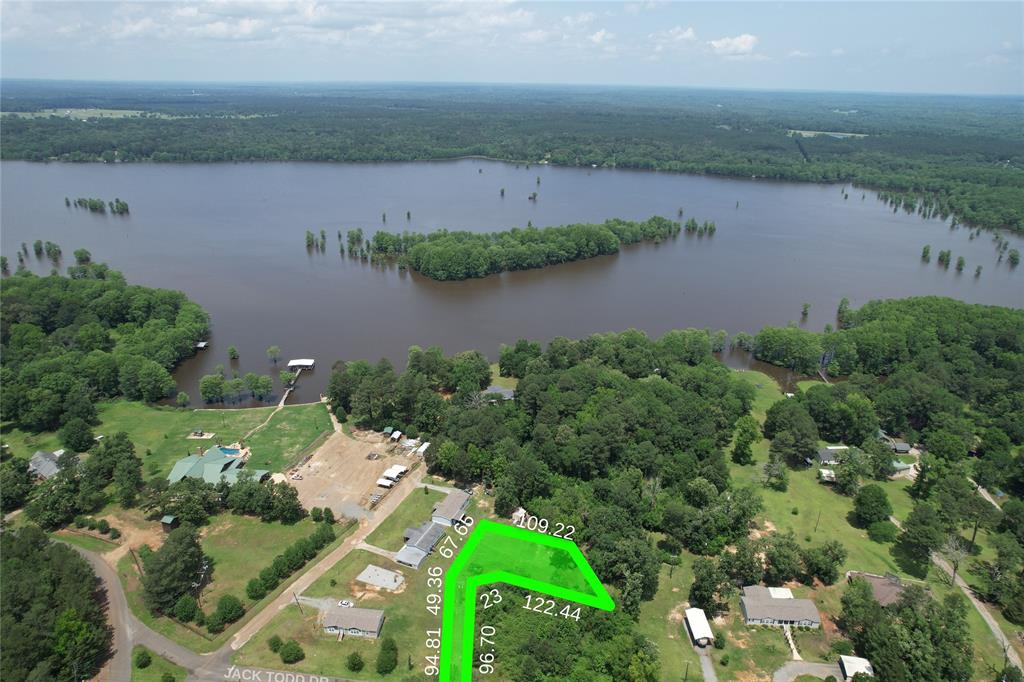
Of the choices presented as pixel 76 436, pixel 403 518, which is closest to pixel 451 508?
pixel 403 518

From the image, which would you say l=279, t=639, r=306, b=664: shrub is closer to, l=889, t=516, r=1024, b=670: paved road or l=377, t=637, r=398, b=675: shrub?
l=377, t=637, r=398, b=675: shrub

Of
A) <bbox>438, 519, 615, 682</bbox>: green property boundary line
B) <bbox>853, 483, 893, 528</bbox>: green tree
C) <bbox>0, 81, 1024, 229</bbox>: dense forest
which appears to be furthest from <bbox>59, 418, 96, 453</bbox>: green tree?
<bbox>0, 81, 1024, 229</bbox>: dense forest

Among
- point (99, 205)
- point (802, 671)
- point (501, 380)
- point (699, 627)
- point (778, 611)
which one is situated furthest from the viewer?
point (99, 205)

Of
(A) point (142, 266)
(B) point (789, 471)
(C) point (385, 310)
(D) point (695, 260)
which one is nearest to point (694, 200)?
(D) point (695, 260)

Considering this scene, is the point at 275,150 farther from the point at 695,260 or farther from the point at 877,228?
the point at 877,228

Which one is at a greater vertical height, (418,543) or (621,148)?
(621,148)

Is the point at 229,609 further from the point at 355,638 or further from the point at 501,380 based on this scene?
the point at 501,380
